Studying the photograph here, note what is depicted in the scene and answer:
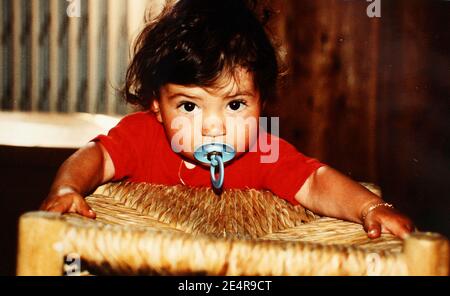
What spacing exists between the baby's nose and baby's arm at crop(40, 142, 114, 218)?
147mm

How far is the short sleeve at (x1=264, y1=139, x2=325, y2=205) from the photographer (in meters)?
0.74

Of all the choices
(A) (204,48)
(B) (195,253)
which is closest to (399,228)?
(B) (195,253)

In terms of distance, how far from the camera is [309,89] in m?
1.51

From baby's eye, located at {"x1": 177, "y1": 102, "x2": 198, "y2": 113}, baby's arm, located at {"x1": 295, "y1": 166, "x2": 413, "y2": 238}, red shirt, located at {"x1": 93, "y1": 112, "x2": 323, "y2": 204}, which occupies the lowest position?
baby's arm, located at {"x1": 295, "y1": 166, "x2": 413, "y2": 238}

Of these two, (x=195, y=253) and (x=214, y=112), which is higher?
(x=214, y=112)

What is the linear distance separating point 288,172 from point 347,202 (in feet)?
0.44

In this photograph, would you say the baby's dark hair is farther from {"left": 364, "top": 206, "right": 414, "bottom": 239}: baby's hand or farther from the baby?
{"left": 364, "top": 206, "right": 414, "bottom": 239}: baby's hand

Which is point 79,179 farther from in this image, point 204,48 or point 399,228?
point 399,228

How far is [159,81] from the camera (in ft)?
2.51

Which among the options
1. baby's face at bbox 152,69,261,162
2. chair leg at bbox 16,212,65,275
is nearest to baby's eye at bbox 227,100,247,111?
baby's face at bbox 152,69,261,162

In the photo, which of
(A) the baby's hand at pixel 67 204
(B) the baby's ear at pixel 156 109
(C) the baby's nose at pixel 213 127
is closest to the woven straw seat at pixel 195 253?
(A) the baby's hand at pixel 67 204
